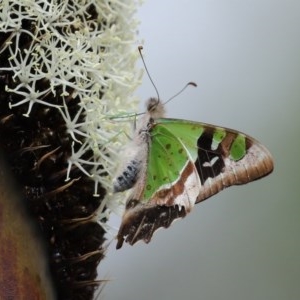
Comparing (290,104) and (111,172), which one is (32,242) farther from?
(290,104)

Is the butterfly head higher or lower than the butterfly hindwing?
higher

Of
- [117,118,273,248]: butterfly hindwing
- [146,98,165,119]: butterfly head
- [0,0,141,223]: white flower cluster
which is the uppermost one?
[0,0,141,223]: white flower cluster

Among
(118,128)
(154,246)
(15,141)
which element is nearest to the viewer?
(15,141)

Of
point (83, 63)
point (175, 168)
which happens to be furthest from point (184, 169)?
point (83, 63)

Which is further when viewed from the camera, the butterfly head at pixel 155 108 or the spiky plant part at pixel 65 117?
the butterfly head at pixel 155 108

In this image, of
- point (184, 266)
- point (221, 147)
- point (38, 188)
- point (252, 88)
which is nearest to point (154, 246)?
point (184, 266)

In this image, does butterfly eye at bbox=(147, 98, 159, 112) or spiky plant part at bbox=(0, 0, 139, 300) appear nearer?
spiky plant part at bbox=(0, 0, 139, 300)

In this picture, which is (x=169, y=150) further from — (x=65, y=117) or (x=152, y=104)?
(x=65, y=117)
